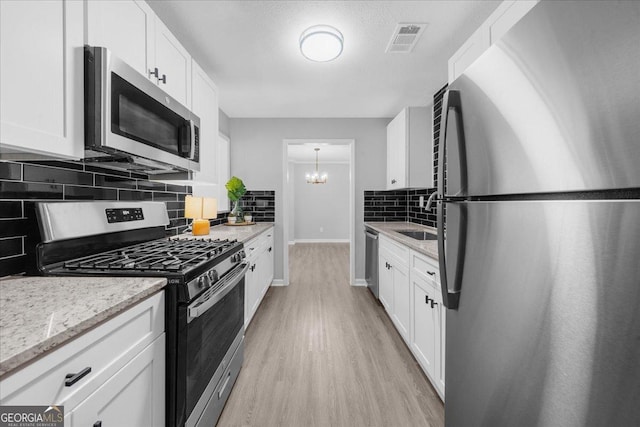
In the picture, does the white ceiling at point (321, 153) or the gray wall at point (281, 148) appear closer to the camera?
the gray wall at point (281, 148)

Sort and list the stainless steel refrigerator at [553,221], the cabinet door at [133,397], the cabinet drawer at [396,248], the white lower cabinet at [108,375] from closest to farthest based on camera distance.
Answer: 1. the stainless steel refrigerator at [553,221]
2. the white lower cabinet at [108,375]
3. the cabinet door at [133,397]
4. the cabinet drawer at [396,248]

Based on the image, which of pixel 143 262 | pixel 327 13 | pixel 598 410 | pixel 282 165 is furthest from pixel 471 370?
pixel 282 165

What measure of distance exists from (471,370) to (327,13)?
202 cm

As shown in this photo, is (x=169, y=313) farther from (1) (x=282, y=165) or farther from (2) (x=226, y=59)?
(1) (x=282, y=165)

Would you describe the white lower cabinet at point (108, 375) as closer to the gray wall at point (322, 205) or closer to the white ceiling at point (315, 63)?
the white ceiling at point (315, 63)

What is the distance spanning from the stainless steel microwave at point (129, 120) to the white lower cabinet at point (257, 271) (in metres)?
1.03

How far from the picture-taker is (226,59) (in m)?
2.47

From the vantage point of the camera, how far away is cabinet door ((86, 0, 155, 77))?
1.13 meters

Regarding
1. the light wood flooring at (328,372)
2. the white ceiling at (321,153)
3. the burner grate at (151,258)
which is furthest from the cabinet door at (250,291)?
the white ceiling at (321,153)

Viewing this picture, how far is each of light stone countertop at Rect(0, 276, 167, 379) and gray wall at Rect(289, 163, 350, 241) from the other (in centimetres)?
→ 740

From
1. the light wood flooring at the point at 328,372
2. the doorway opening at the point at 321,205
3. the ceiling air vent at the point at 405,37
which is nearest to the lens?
the light wood flooring at the point at 328,372

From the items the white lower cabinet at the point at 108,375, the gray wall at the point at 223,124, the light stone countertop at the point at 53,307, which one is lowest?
the white lower cabinet at the point at 108,375

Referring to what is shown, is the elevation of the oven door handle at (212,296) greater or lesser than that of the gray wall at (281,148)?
lesser

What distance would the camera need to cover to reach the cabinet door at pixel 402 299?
2.22 meters
